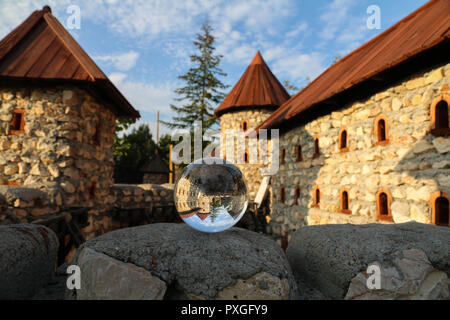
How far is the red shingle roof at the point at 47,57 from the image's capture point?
5.53 metres

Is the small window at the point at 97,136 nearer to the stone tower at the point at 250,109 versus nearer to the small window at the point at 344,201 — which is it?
the small window at the point at 344,201

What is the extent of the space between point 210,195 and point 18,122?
6.00 meters

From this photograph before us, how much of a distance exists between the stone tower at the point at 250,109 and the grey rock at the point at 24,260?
11.6 metres

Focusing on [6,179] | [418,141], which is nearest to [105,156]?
[6,179]

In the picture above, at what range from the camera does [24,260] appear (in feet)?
6.29

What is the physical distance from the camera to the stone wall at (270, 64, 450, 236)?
4176mm

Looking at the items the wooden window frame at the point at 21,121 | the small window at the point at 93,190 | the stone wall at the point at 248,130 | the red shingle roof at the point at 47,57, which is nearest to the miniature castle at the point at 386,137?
the stone wall at the point at 248,130

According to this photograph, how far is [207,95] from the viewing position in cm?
2258

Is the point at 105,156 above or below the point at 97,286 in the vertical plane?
above

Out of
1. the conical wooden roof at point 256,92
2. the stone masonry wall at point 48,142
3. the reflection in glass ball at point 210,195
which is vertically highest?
the conical wooden roof at point 256,92

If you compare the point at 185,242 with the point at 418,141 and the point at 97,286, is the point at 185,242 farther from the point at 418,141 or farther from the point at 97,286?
the point at 418,141

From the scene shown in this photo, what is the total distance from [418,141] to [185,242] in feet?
14.8

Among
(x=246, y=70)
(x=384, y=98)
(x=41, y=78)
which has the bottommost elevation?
(x=384, y=98)

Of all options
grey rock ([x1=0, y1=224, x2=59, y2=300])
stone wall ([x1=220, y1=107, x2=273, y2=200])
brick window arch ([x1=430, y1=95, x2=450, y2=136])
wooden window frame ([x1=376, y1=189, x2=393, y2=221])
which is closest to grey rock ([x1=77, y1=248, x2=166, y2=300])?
grey rock ([x1=0, y1=224, x2=59, y2=300])
